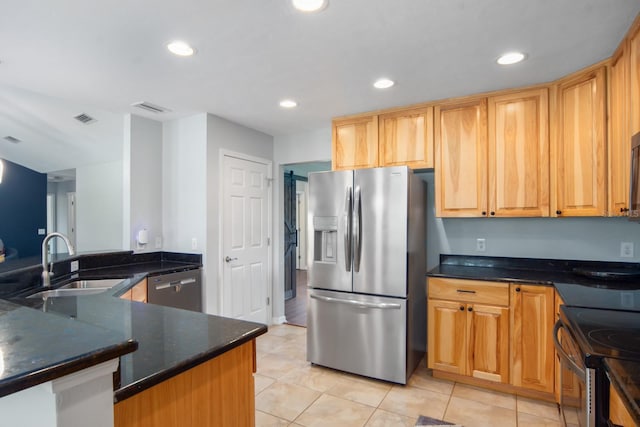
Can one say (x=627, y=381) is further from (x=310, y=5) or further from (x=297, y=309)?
(x=297, y=309)

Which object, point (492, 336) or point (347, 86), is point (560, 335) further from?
point (347, 86)

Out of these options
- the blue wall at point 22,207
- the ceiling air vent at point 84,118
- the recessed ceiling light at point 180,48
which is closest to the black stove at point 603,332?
the recessed ceiling light at point 180,48

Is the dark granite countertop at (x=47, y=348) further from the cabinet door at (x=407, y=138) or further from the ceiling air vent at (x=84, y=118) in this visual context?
the ceiling air vent at (x=84, y=118)

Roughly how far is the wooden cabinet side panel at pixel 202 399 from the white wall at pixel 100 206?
5474mm

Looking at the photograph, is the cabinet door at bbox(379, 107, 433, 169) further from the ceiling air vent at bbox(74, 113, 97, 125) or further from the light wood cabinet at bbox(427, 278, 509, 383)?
the ceiling air vent at bbox(74, 113, 97, 125)

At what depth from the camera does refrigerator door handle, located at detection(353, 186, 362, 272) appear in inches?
109

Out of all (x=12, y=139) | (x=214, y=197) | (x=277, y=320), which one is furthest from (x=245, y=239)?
(x=12, y=139)

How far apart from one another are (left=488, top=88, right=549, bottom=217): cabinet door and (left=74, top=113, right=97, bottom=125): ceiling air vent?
4.12 metres

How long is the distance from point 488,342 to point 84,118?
4645 mm


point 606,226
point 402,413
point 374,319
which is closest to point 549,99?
point 606,226

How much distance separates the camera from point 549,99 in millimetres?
2551

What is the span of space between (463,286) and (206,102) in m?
2.57

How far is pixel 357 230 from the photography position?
2.77 metres

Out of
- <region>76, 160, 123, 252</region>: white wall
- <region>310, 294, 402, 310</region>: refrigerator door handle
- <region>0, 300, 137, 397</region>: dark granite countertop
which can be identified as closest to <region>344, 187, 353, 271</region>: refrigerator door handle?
<region>310, 294, 402, 310</region>: refrigerator door handle
